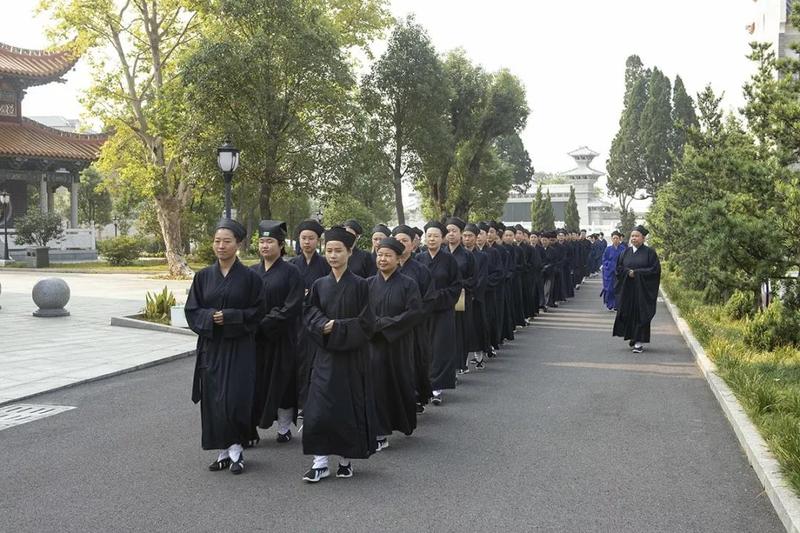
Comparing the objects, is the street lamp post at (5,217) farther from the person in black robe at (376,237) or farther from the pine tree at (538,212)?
the pine tree at (538,212)

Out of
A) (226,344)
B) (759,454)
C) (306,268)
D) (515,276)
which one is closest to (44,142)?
(515,276)

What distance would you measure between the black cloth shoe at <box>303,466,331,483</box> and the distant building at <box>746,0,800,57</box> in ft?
99.4

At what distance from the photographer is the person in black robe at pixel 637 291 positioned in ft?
43.5

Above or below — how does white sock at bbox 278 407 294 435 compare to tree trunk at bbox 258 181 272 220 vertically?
below

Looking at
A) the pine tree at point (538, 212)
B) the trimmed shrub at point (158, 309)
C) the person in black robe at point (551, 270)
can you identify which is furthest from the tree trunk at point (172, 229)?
the pine tree at point (538, 212)

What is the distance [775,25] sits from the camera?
3569 centimetres

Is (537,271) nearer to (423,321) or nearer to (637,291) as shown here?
(637,291)

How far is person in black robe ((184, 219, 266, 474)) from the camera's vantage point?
628cm

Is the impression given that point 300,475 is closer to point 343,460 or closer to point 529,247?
point 343,460

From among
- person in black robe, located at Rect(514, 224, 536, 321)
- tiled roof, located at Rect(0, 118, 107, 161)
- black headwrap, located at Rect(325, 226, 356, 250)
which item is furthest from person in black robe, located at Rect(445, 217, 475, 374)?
tiled roof, located at Rect(0, 118, 107, 161)

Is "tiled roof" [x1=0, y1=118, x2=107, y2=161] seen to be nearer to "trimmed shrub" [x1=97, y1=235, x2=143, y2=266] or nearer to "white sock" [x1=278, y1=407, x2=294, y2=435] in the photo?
"trimmed shrub" [x1=97, y1=235, x2=143, y2=266]

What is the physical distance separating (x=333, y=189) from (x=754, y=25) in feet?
93.2

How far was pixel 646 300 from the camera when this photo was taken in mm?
13258

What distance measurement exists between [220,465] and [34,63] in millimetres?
40291
